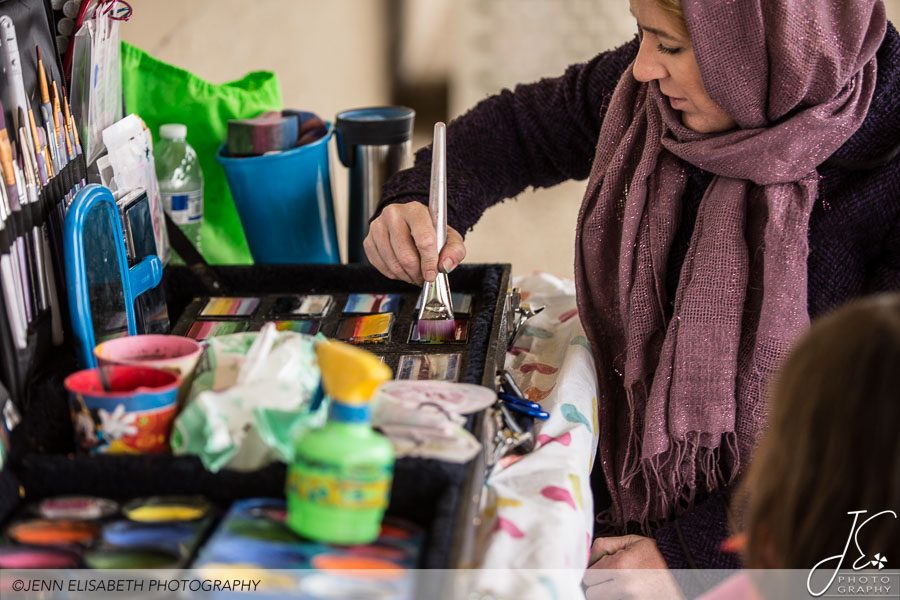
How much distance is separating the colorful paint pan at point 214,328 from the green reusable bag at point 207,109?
428 millimetres

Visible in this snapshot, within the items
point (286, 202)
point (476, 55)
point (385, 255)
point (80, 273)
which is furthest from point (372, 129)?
point (476, 55)

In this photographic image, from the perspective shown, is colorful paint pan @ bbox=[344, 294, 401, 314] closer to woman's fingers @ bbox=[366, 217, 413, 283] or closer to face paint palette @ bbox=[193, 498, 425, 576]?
woman's fingers @ bbox=[366, 217, 413, 283]

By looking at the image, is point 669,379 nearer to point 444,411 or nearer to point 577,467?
point 577,467

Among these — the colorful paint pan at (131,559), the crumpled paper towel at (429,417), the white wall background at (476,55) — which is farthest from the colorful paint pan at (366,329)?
the white wall background at (476,55)

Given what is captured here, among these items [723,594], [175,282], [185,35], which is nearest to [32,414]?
[175,282]

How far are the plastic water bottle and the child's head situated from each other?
3.15 ft

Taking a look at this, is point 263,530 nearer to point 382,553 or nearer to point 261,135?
point 382,553

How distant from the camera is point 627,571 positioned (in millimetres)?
1127

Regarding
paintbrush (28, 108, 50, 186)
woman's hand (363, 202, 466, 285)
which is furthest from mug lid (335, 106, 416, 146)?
paintbrush (28, 108, 50, 186)

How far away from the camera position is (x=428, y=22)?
531 centimetres

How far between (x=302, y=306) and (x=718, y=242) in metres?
0.51

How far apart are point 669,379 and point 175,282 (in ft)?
2.10

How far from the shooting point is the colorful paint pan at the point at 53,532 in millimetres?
719

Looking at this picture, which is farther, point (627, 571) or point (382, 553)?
point (627, 571)
